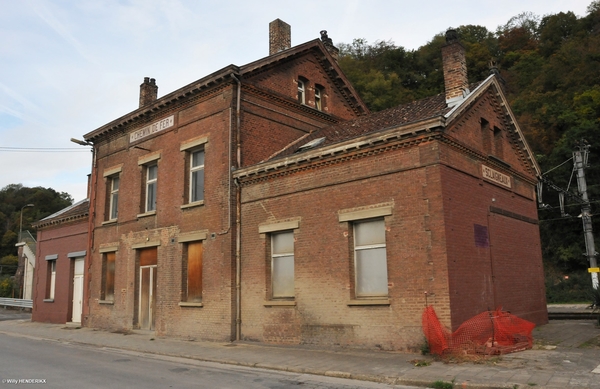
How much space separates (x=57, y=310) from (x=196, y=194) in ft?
40.4

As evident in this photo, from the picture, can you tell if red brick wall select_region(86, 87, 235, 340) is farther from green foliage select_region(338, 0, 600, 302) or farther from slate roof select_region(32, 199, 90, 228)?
green foliage select_region(338, 0, 600, 302)

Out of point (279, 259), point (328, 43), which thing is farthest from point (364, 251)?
point (328, 43)

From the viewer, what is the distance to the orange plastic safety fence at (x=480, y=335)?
1087 cm

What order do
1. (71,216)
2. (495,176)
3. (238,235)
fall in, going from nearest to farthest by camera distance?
(495,176)
(238,235)
(71,216)

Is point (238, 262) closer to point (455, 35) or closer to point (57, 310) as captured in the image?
point (455, 35)

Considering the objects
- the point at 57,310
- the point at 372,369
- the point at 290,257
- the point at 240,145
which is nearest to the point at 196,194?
the point at 240,145

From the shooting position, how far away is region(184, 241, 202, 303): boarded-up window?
17.1m

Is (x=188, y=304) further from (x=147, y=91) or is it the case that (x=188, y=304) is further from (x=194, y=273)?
(x=147, y=91)

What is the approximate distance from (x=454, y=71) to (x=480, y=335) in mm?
7757

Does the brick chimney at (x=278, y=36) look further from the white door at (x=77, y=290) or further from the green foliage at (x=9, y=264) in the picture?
the green foliage at (x=9, y=264)

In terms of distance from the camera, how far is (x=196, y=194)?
58.9 ft

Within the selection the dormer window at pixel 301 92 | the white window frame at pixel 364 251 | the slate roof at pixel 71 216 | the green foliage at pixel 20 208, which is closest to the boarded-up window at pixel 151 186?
the slate roof at pixel 71 216

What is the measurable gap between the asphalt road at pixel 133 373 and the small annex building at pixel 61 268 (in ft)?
32.3

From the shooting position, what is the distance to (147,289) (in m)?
19.2
